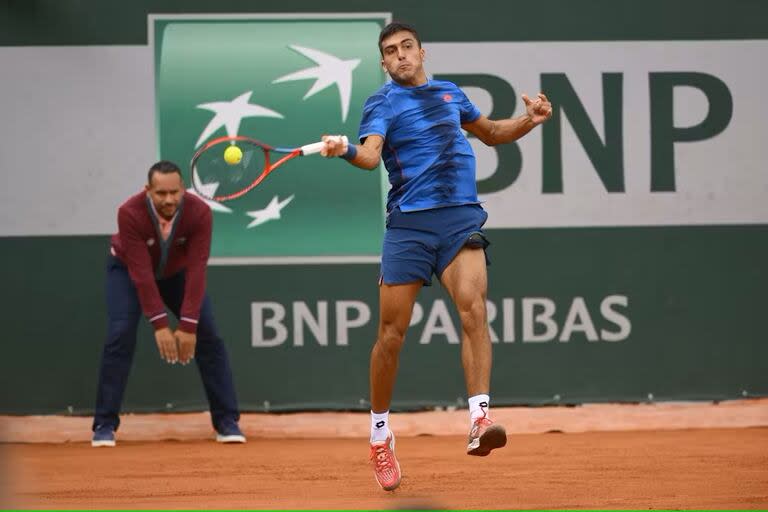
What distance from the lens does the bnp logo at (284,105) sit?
26.2 ft

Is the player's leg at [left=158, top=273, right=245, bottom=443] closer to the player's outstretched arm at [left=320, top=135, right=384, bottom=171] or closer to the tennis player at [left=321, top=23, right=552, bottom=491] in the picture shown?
the tennis player at [left=321, top=23, right=552, bottom=491]

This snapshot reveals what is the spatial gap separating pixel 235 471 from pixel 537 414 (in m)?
2.15

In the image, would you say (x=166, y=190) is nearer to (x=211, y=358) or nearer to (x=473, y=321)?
(x=211, y=358)

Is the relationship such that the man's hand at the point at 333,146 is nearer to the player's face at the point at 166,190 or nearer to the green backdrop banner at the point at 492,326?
the player's face at the point at 166,190

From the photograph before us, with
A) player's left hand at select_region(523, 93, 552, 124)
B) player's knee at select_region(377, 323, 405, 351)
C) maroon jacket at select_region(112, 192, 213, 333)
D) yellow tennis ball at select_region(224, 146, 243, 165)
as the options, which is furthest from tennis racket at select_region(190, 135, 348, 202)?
maroon jacket at select_region(112, 192, 213, 333)

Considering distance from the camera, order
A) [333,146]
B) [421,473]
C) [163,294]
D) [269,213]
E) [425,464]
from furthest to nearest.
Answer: [269,213], [163,294], [425,464], [421,473], [333,146]

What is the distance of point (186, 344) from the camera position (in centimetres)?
731

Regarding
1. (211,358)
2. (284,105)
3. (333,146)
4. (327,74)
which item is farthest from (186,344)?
(333,146)

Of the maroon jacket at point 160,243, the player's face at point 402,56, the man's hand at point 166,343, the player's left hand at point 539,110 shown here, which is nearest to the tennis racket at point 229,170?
the player's face at point 402,56

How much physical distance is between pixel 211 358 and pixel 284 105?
1472mm

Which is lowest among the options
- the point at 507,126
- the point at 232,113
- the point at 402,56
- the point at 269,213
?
the point at 269,213

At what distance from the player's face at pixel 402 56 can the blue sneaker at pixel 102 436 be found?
2935mm

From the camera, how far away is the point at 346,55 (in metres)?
8.02

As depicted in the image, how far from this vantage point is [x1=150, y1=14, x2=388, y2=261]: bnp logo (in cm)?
797
